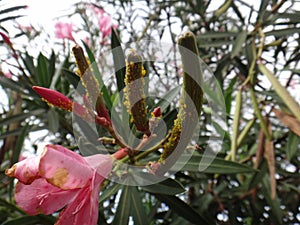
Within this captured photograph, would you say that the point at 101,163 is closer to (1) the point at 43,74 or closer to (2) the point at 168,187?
(2) the point at 168,187

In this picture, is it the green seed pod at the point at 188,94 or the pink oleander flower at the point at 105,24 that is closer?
the green seed pod at the point at 188,94

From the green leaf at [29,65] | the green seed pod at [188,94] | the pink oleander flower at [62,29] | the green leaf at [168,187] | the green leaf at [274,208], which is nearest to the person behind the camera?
the green seed pod at [188,94]

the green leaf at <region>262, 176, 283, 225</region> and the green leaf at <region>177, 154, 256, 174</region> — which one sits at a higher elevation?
the green leaf at <region>177, 154, 256, 174</region>

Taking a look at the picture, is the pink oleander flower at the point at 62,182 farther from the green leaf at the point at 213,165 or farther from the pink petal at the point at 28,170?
the green leaf at the point at 213,165

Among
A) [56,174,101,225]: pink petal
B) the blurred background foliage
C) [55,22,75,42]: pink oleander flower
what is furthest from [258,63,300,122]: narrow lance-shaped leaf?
[55,22,75,42]: pink oleander flower

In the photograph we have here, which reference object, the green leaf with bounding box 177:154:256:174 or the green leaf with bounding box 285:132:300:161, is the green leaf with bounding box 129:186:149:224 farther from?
the green leaf with bounding box 285:132:300:161

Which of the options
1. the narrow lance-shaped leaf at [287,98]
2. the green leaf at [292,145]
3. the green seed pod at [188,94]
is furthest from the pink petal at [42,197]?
the green leaf at [292,145]

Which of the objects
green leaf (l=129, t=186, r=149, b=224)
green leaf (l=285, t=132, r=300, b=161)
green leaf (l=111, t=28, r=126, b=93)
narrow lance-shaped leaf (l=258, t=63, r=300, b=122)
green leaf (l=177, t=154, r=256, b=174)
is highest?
green leaf (l=111, t=28, r=126, b=93)
